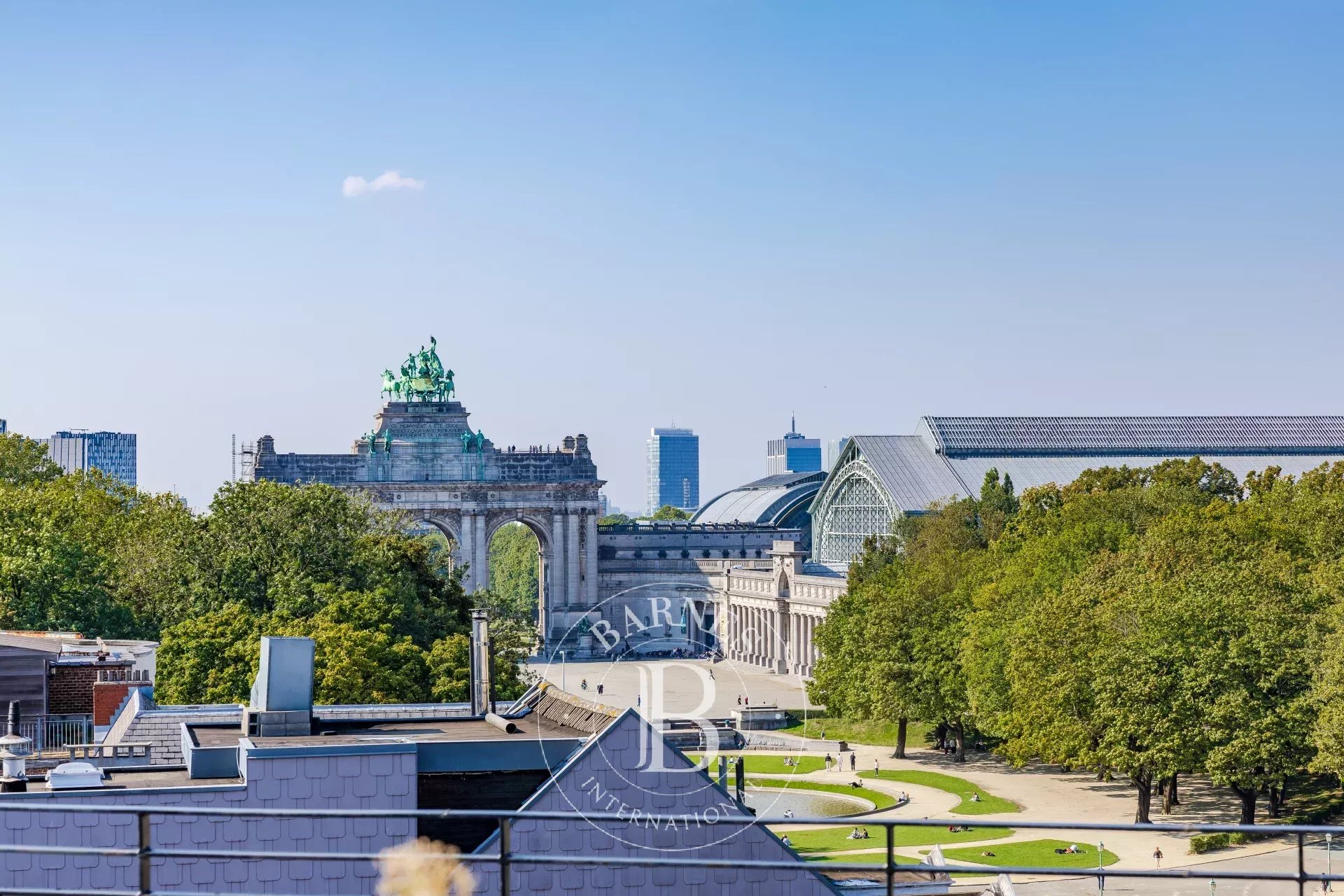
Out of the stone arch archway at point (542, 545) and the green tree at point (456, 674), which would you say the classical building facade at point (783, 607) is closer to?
the stone arch archway at point (542, 545)

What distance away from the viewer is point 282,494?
75938 millimetres

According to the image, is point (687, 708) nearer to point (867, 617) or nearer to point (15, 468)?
point (867, 617)

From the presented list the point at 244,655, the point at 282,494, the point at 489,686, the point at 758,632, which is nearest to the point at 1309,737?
the point at 489,686

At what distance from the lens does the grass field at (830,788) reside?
6781 centimetres

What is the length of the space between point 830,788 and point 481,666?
38.7 meters

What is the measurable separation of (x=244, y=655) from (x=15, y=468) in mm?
62851

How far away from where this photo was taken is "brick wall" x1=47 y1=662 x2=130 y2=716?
40188 mm

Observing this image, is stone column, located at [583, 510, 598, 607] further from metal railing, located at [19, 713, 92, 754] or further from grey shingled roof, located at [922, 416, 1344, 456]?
metal railing, located at [19, 713, 92, 754]

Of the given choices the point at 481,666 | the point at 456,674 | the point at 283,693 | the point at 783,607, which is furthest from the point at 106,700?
the point at 783,607

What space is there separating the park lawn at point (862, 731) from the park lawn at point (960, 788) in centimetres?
1016

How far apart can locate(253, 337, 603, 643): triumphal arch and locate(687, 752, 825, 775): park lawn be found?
306 ft

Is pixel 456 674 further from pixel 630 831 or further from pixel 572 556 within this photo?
pixel 572 556

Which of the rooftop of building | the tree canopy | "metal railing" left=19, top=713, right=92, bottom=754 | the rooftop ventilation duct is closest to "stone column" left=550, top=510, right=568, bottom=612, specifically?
the rooftop of building

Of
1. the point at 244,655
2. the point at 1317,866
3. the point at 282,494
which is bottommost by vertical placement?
the point at 1317,866
